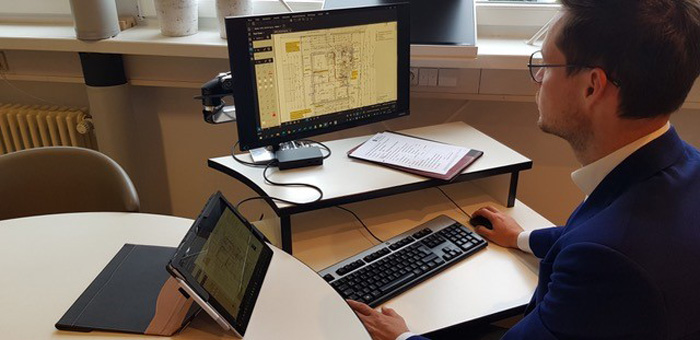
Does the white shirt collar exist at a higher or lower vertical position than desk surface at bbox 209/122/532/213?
higher

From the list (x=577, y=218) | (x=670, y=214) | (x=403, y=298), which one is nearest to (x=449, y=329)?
(x=403, y=298)

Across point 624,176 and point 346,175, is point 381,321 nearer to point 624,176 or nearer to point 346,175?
point 346,175

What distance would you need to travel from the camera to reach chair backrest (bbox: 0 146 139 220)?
1620mm

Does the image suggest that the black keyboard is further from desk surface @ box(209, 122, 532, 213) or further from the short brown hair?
the short brown hair

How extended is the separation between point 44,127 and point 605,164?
2.20 meters

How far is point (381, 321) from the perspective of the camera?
115cm

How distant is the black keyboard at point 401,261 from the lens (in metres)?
1.27

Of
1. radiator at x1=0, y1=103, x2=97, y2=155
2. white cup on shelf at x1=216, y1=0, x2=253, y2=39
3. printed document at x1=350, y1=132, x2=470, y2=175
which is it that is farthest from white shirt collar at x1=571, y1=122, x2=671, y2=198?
radiator at x1=0, y1=103, x2=97, y2=155

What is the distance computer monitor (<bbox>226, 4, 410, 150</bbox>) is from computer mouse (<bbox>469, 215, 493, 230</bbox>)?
1.31 feet

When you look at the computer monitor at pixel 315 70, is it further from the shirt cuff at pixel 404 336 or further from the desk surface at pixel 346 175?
the shirt cuff at pixel 404 336

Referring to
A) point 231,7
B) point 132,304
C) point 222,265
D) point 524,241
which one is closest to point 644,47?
point 524,241

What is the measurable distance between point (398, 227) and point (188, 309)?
2.27 feet

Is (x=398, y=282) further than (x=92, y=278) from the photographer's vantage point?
Yes

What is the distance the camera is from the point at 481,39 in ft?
7.02
